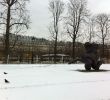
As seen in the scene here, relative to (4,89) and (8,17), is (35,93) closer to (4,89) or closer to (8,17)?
(4,89)

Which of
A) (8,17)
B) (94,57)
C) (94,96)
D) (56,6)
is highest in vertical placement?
(56,6)

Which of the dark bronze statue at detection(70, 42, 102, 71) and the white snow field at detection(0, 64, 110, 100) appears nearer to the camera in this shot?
the white snow field at detection(0, 64, 110, 100)

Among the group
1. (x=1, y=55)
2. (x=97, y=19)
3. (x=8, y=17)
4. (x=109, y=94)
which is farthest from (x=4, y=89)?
(x=97, y=19)

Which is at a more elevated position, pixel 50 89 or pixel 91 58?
pixel 91 58

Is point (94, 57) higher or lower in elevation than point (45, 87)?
higher

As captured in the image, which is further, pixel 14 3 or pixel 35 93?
pixel 14 3

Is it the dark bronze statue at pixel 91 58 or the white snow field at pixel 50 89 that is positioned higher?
the dark bronze statue at pixel 91 58

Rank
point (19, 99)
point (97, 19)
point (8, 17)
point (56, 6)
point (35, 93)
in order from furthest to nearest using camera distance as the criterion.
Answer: point (97, 19) → point (56, 6) → point (8, 17) → point (35, 93) → point (19, 99)

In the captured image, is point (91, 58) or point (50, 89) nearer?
point (50, 89)

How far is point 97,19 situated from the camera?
4712 cm

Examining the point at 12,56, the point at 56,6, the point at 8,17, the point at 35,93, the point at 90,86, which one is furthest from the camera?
the point at 56,6

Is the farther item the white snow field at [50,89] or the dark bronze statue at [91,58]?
the dark bronze statue at [91,58]

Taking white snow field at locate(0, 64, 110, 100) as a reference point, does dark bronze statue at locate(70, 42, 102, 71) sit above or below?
above

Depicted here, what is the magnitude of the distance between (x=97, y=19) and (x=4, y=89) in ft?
131
